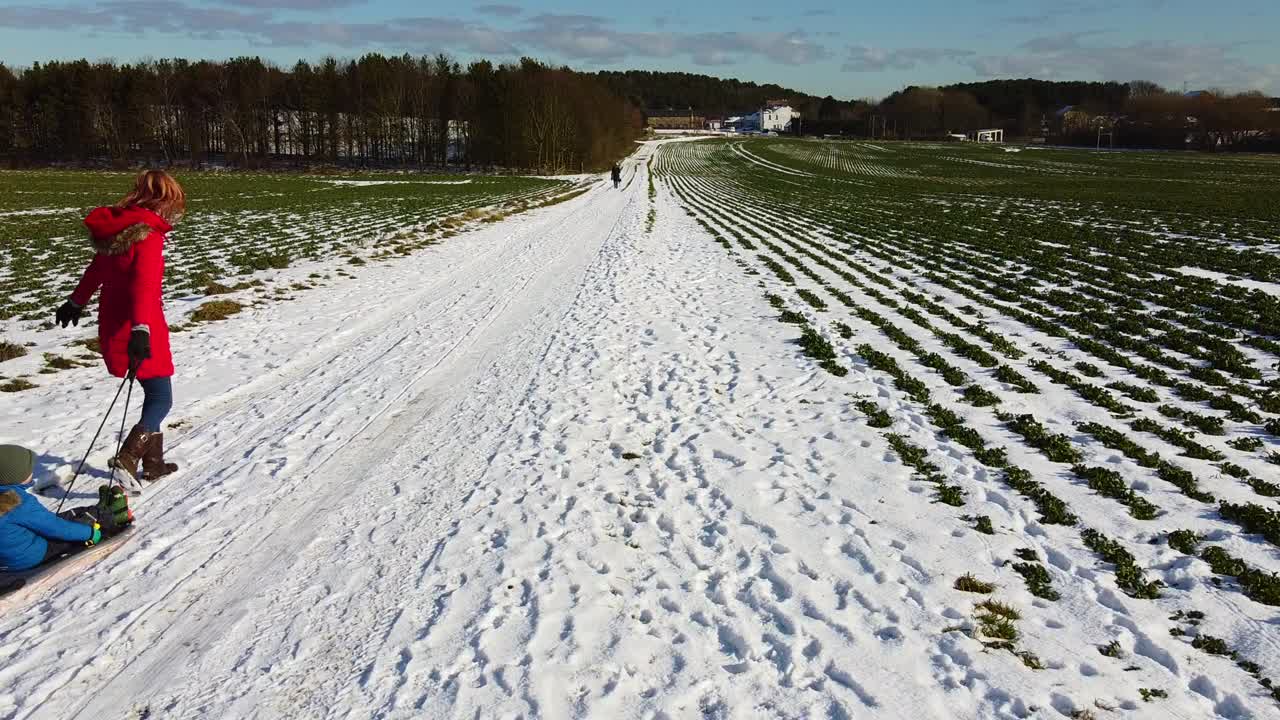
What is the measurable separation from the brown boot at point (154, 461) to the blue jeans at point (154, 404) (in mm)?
83

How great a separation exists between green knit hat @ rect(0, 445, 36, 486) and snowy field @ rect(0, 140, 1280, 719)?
75cm

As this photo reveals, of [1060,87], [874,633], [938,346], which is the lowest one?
[874,633]

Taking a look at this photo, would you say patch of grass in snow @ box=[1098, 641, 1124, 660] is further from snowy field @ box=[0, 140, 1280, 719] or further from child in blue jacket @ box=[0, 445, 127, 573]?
child in blue jacket @ box=[0, 445, 127, 573]

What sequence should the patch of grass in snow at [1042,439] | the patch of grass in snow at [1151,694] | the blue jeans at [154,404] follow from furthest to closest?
the patch of grass in snow at [1042,439] → the blue jeans at [154,404] → the patch of grass in snow at [1151,694]

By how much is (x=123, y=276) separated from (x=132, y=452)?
1.38m

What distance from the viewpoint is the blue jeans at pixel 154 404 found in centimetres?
597

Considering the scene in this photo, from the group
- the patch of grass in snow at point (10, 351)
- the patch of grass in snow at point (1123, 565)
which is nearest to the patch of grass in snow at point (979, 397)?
the patch of grass in snow at point (1123, 565)

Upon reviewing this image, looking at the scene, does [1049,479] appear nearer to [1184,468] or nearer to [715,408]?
[1184,468]

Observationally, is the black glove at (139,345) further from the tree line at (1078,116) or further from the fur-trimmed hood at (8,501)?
the tree line at (1078,116)

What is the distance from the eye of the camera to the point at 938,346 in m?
10.6

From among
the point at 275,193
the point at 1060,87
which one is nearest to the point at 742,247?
the point at 275,193

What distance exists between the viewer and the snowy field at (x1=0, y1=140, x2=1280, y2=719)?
12.7ft

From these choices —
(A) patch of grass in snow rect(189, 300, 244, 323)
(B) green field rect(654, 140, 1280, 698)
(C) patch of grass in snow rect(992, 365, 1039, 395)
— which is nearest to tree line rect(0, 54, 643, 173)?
(B) green field rect(654, 140, 1280, 698)

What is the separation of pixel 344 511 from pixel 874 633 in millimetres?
3825
